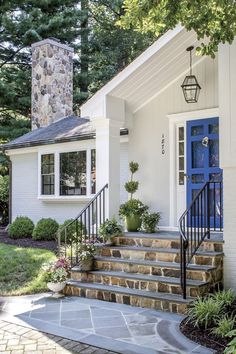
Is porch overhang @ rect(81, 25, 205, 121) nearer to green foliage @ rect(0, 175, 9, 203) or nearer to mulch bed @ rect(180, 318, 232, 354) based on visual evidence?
mulch bed @ rect(180, 318, 232, 354)

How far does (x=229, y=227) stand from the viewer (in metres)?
6.11

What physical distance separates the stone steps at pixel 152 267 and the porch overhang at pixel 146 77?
9.01 ft

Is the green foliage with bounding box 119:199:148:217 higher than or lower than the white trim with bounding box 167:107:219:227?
lower

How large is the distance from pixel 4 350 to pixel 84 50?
59.8 ft

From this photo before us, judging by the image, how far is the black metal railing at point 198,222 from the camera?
5.62 metres

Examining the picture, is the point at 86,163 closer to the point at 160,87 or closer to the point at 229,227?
the point at 160,87

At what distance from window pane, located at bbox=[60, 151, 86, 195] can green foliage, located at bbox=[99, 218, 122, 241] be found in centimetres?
431

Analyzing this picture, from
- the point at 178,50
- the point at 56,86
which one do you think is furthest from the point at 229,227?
the point at 56,86

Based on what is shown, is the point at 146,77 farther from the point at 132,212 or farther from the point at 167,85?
the point at 132,212

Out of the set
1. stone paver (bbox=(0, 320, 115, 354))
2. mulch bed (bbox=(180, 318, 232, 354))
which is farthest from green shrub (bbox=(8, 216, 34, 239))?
mulch bed (bbox=(180, 318, 232, 354))

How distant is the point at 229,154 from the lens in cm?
609

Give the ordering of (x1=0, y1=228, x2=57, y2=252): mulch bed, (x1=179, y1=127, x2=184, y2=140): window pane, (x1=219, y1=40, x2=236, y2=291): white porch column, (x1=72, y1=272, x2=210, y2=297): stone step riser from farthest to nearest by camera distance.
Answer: (x1=0, y1=228, x2=57, y2=252): mulch bed < (x1=179, y1=127, x2=184, y2=140): window pane < (x1=219, y1=40, x2=236, y2=291): white porch column < (x1=72, y1=272, x2=210, y2=297): stone step riser

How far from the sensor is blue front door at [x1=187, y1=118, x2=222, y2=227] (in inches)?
307

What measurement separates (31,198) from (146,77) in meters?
7.10
